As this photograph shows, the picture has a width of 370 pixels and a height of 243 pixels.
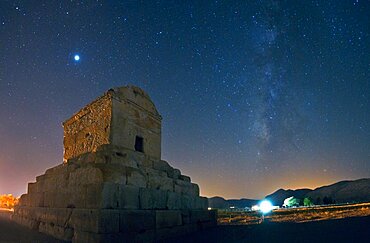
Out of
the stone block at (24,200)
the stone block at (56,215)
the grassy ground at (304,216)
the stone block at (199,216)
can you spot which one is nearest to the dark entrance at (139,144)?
the stone block at (199,216)

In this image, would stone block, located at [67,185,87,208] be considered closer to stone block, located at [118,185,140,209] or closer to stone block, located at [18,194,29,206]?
stone block, located at [118,185,140,209]

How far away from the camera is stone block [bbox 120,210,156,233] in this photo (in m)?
5.82

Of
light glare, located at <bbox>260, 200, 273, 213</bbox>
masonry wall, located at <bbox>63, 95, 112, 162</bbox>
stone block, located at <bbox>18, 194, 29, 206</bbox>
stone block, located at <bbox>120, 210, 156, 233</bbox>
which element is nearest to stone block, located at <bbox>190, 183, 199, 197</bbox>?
stone block, located at <bbox>120, 210, 156, 233</bbox>

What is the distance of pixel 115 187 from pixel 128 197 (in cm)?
52

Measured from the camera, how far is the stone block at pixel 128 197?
240 inches

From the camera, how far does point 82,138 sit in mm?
10109

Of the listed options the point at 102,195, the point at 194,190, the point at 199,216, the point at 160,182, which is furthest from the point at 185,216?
the point at 102,195

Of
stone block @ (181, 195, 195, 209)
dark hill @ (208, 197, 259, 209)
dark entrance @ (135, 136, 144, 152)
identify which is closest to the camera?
stone block @ (181, 195, 195, 209)

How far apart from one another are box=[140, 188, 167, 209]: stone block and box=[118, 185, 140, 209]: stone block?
221 mm

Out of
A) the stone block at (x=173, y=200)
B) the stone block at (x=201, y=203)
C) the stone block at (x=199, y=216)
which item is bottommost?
the stone block at (x=199, y=216)

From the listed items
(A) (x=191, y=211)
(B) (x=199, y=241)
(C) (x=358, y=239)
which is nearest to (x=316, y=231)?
(C) (x=358, y=239)

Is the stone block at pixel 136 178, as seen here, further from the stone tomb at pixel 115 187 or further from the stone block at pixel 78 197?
the stone block at pixel 78 197

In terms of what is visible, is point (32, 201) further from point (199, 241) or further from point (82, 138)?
point (199, 241)

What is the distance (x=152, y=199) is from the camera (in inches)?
281
